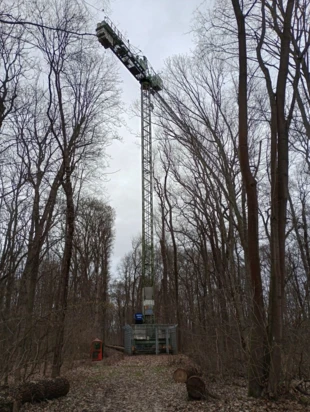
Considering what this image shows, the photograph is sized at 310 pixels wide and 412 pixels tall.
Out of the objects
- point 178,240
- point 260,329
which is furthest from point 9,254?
point 178,240

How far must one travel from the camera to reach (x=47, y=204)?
39.8 ft

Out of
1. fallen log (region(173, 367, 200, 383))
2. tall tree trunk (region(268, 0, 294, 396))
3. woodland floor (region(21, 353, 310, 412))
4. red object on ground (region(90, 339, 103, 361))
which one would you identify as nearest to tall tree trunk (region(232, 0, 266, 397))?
tall tree trunk (region(268, 0, 294, 396))

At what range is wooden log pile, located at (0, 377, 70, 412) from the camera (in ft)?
22.6

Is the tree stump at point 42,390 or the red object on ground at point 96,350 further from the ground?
the tree stump at point 42,390

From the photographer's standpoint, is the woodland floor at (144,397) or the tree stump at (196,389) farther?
the tree stump at (196,389)

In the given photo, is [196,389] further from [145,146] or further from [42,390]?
[145,146]

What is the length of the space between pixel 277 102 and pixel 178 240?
18.3 m

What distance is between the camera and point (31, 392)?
793 centimetres

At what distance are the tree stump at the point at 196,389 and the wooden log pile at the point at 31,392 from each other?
3.07m

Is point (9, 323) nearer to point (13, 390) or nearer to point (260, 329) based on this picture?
point (13, 390)

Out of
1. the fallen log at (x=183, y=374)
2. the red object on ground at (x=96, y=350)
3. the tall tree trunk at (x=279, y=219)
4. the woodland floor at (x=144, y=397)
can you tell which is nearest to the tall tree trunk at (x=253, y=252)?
the tall tree trunk at (x=279, y=219)

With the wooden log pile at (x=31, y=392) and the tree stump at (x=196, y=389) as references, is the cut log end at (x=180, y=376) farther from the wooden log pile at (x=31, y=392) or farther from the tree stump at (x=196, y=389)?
the wooden log pile at (x=31, y=392)

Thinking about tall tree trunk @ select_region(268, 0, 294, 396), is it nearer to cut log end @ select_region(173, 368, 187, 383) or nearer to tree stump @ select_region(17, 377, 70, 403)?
cut log end @ select_region(173, 368, 187, 383)

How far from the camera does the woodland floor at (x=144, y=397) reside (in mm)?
6996
